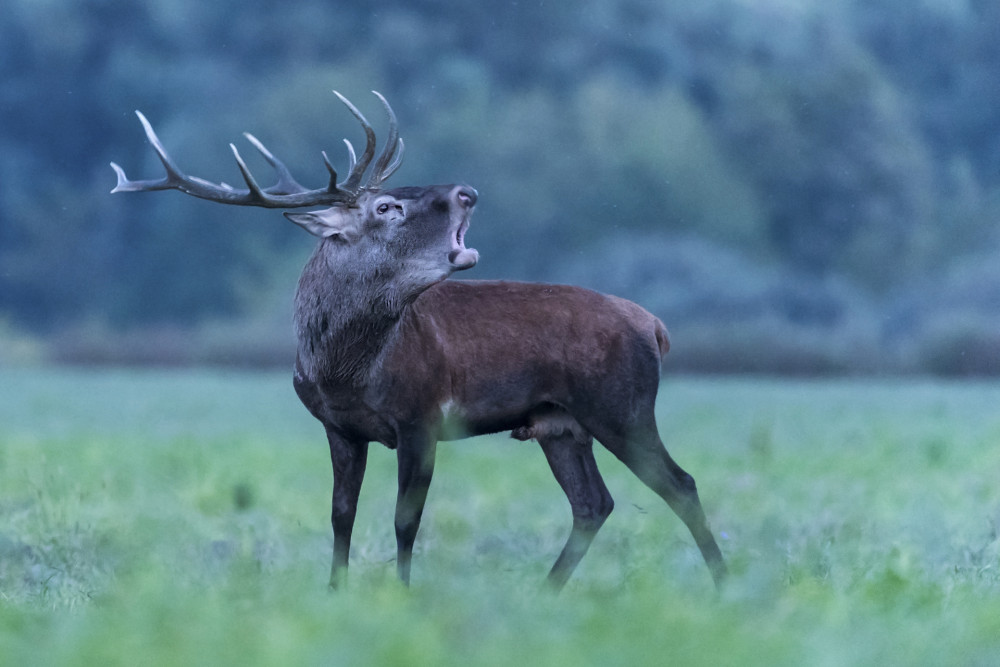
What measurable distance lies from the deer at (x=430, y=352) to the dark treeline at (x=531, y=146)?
89.2 ft

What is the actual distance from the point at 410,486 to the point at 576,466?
1.17 metres

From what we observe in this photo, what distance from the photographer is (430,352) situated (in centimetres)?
727

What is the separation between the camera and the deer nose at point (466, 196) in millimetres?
7375

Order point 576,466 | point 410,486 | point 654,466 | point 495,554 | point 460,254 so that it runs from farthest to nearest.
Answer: point 495,554 < point 576,466 < point 654,466 < point 460,254 < point 410,486

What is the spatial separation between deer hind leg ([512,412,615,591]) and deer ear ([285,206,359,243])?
50.7 inches

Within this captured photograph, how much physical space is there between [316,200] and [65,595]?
2.23 meters

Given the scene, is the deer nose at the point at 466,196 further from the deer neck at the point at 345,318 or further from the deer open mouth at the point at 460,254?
the deer neck at the point at 345,318

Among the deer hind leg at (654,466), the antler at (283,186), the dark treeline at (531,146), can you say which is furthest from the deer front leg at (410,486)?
the dark treeline at (531,146)

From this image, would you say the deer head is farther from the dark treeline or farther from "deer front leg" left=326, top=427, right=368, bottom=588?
the dark treeline

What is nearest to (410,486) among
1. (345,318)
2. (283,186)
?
(345,318)

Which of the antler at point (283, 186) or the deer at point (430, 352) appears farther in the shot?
the antler at point (283, 186)

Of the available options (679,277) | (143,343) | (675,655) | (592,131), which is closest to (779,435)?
(675,655)

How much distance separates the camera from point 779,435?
1723 centimetres

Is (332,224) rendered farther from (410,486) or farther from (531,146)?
(531,146)
